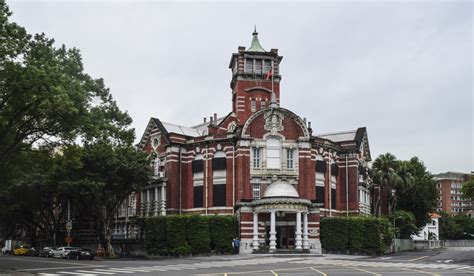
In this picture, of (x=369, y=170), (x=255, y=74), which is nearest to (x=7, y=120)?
(x=255, y=74)

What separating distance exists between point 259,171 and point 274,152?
267 centimetres

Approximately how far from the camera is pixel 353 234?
5884 centimetres

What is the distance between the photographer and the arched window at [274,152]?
61.1 metres

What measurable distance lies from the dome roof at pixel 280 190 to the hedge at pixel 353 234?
504 centimetres

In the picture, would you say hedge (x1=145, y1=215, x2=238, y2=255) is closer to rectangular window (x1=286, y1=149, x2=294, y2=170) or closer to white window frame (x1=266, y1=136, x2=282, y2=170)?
white window frame (x1=266, y1=136, x2=282, y2=170)

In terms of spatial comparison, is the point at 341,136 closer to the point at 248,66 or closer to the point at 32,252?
the point at 248,66

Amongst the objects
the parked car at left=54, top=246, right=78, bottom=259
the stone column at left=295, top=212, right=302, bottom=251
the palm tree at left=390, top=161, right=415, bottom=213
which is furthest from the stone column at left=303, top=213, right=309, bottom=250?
the palm tree at left=390, top=161, right=415, bottom=213

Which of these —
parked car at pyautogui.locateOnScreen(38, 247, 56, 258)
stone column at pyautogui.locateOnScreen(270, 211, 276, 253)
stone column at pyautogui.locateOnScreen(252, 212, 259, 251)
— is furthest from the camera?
parked car at pyautogui.locateOnScreen(38, 247, 56, 258)

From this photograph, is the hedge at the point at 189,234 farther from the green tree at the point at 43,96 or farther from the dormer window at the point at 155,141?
the green tree at the point at 43,96

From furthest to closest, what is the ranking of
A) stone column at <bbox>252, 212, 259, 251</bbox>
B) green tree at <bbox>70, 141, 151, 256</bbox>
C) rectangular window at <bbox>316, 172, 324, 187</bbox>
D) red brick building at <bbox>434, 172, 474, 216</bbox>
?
red brick building at <bbox>434, 172, 474, 216</bbox>, rectangular window at <bbox>316, 172, 324, 187</bbox>, stone column at <bbox>252, 212, 259, 251</bbox>, green tree at <bbox>70, 141, 151, 256</bbox>

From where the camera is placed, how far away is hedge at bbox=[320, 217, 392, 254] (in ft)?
192

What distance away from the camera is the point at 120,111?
139 ft

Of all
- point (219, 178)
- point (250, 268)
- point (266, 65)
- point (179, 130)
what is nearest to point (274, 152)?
point (219, 178)

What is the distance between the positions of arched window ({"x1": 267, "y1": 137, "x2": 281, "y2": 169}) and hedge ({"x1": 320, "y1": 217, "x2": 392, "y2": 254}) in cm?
782
